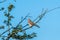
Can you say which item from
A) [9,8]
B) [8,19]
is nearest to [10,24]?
[8,19]

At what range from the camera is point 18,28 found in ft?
25.2

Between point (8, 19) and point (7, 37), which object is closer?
point (7, 37)

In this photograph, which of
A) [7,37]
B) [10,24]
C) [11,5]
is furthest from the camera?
[11,5]

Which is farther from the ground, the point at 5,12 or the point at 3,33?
the point at 5,12

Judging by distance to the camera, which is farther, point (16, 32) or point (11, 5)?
point (11, 5)

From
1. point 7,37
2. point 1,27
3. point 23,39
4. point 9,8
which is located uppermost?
point 9,8

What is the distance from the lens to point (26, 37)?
8.62 m

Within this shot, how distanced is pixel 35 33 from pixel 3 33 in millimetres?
1415

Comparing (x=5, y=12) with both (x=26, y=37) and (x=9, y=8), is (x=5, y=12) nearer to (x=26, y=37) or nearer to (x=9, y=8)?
(x=9, y=8)

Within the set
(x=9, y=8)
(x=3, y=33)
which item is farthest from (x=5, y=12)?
(x=3, y=33)

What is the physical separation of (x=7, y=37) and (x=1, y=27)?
1.39 metres

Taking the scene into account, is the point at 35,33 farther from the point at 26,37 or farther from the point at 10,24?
the point at 10,24

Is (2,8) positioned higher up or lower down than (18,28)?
higher up

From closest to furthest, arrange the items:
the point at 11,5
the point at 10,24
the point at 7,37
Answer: the point at 7,37 → the point at 10,24 → the point at 11,5
